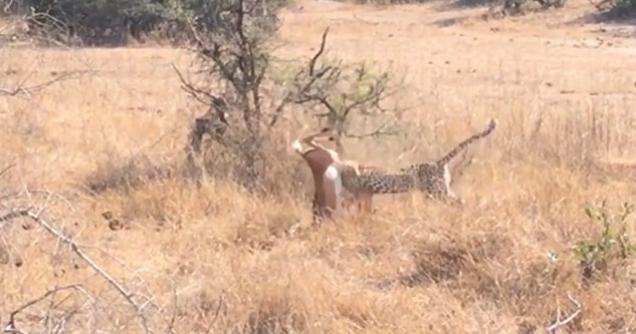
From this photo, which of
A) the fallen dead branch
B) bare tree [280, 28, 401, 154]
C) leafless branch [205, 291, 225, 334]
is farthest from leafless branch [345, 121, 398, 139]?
the fallen dead branch

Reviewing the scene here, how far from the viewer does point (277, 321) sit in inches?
181

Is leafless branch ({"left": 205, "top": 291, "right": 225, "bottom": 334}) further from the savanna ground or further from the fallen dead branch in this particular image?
the fallen dead branch

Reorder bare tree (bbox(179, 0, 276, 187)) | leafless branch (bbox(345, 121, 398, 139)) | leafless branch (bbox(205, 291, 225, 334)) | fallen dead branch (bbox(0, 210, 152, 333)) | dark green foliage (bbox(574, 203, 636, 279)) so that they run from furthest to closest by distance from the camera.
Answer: bare tree (bbox(179, 0, 276, 187)), leafless branch (bbox(345, 121, 398, 139)), dark green foliage (bbox(574, 203, 636, 279)), leafless branch (bbox(205, 291, 225, 334)), fallen dead branch (bbox(0, 210, 152, 333))

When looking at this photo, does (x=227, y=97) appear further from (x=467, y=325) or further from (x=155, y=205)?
(x=467, y=325)

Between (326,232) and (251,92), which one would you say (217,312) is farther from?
(251,92)

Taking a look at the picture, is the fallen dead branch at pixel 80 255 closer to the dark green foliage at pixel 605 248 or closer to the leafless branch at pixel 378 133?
the dark green foliage at pixel 605 248

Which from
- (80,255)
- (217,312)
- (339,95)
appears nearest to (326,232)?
(217,312)

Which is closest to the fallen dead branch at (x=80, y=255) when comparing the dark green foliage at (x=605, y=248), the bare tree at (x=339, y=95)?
the dark green foliage at (x=605, y=248)

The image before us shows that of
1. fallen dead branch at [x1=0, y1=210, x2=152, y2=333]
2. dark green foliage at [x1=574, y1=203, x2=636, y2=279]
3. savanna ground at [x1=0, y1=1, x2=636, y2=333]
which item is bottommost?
savanna ground at [x1=0, y1=1, x2=636, y2=333]

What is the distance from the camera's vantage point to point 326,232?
595 centimetres

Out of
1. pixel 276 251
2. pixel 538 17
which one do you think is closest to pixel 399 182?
pixel 276 251

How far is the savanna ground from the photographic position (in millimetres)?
4633

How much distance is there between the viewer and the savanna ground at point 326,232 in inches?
182

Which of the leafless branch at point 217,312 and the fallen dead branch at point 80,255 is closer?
the fallen dead branch at point 80,255
